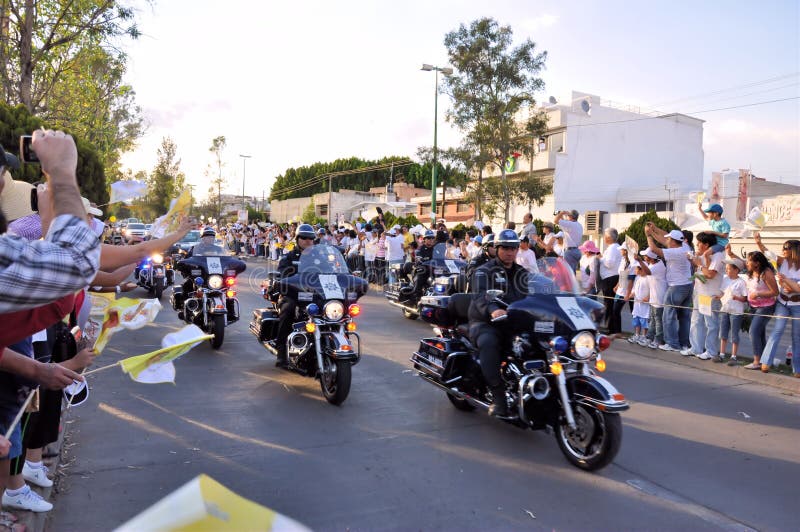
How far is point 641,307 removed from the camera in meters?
10.1

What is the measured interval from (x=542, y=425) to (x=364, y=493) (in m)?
1.67

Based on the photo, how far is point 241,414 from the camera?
5.90 m

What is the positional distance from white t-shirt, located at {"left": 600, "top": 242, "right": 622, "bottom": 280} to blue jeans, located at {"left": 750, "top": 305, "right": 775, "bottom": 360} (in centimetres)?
331

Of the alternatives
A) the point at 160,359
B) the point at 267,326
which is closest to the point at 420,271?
the point at 267,326

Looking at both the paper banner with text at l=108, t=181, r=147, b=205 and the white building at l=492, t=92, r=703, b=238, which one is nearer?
the paper banner with text at l=108, t=181, r=147, b=205

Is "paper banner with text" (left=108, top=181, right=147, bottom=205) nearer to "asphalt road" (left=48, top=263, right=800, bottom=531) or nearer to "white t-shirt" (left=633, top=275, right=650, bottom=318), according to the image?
"asphalt road" (left=48, top=263, right=800, bottom=531)

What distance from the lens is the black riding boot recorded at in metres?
5.11

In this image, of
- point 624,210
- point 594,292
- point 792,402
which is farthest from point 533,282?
point 624,210

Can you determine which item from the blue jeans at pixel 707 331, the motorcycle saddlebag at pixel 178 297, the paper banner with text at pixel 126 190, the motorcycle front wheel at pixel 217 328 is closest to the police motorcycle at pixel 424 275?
the motorcycle front wheel at pixel 217 328

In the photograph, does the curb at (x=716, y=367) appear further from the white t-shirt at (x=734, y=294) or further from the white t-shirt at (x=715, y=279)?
the white t-shirt at (x=715, y=279)

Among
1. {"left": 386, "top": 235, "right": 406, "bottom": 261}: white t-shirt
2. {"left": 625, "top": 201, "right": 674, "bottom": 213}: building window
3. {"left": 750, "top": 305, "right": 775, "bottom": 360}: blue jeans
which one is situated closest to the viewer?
{"left": 750, "top": 305, "right": 775, "bottom": 360}: blue jeans

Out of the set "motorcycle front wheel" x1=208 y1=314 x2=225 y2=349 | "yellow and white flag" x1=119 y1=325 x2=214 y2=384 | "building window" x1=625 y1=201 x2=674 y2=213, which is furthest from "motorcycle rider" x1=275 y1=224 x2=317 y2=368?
"building window" x1=625 y1=201 x2=674 y2=213

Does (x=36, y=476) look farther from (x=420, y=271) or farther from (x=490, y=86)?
(x=490, y=86)

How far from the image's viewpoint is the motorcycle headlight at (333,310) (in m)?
6.57
